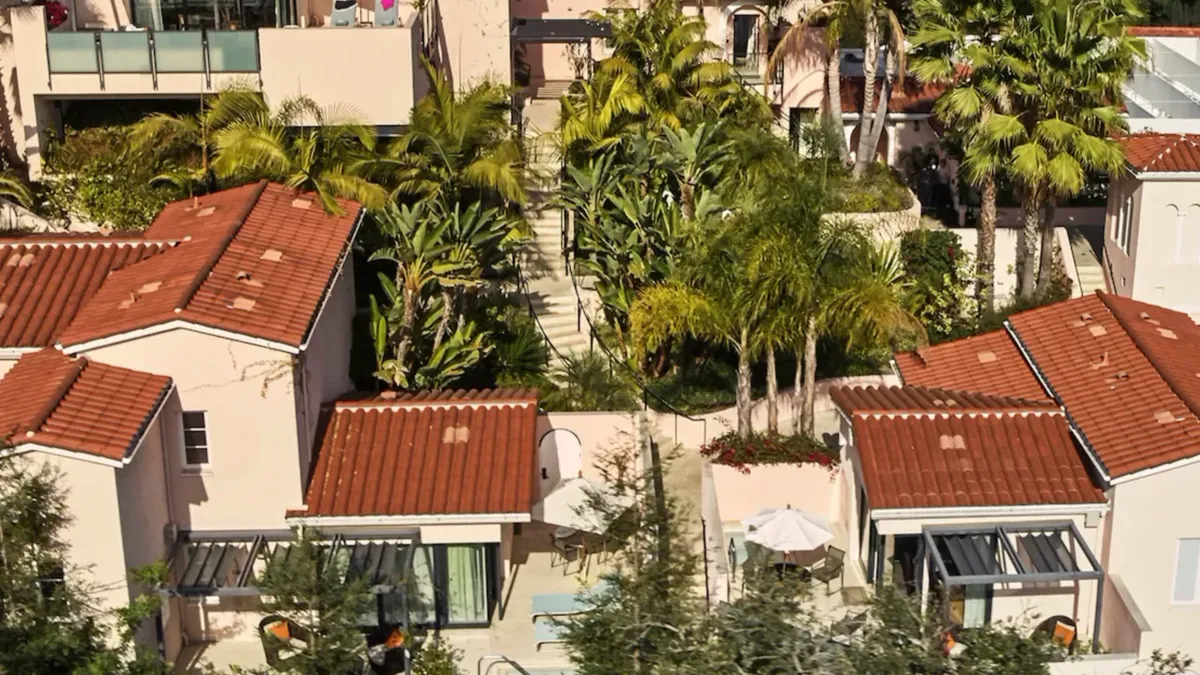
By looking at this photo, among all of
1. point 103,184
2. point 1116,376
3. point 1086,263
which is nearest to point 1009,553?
point 1116,376

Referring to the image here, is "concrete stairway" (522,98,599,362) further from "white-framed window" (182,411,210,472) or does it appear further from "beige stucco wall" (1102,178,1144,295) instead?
"beige stucco wall" (1102,178,1144,295)

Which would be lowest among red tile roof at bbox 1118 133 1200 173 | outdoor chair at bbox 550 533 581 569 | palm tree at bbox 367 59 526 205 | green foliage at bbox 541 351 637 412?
outdoor chair at bbox 550 533 581 569

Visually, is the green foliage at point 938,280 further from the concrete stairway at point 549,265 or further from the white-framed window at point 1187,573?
the white-framed window at point 1187,573

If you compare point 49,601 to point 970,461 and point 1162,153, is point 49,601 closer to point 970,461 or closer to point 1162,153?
point 970,461

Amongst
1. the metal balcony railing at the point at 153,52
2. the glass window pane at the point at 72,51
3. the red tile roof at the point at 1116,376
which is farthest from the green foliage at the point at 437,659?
the glass window pane at the point at 72,51

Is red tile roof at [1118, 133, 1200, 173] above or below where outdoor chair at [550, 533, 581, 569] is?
above

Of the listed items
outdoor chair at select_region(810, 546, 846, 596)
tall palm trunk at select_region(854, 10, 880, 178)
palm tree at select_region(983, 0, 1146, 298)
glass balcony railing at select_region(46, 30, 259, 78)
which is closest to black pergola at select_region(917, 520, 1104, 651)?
outdoor chair at select_region(810, 546, 846, 596)
